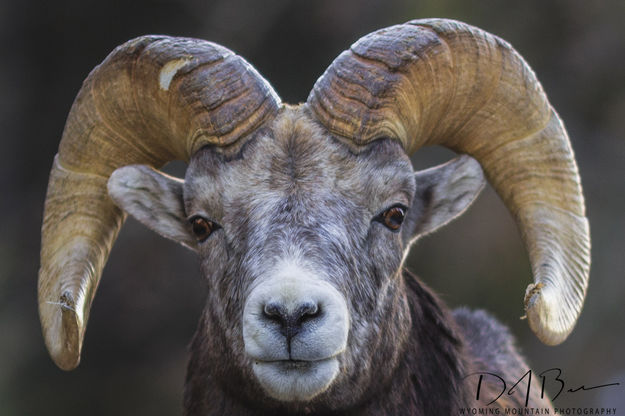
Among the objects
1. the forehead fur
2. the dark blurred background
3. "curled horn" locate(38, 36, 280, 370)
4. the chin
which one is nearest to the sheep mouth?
the chin

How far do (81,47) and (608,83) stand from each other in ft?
30.5

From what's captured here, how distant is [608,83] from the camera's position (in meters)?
13.9

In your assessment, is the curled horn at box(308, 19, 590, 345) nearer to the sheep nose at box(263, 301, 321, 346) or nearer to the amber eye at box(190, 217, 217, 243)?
the amber eye at box(190, 217, 217, 243)

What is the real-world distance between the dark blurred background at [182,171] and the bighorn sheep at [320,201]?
24.9 ft

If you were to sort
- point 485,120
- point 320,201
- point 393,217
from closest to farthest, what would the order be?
point 320,201 → point 393,217 → point 485,120

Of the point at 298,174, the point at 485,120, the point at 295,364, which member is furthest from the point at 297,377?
the point at 485,120

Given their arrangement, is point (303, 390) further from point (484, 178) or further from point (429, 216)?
point (484, 178)

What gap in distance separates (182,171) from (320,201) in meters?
8.60

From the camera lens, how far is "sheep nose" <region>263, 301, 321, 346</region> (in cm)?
369

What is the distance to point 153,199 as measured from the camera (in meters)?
5.23

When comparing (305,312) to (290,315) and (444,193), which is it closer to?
(290,315)

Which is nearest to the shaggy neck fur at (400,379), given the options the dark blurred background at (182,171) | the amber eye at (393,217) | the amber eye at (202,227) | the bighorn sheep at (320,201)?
the bighorn sheep at (320,201)

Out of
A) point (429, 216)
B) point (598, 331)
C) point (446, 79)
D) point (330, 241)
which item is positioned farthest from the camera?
point (598, 331)

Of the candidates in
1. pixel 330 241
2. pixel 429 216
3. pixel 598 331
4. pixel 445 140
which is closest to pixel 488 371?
pixel 429 216
